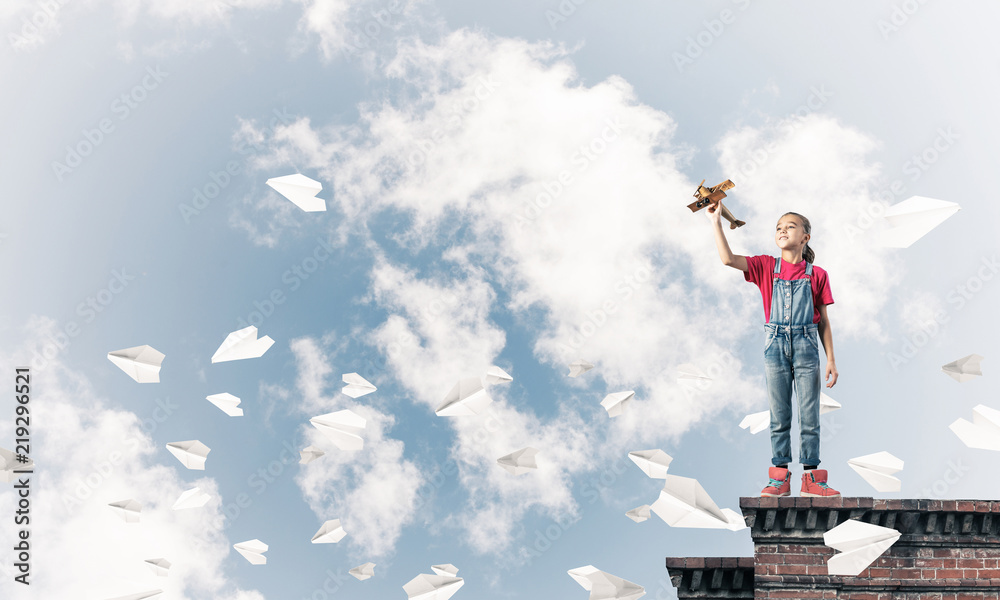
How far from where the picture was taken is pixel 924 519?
6.82 metres

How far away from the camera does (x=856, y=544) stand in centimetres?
637

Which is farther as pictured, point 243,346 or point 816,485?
point 243,346

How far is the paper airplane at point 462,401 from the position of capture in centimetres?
763

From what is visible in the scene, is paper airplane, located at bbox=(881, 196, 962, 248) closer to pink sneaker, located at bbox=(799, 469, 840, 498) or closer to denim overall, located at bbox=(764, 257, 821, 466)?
denim overall, located at bbox=(764, 257, 821, 466)

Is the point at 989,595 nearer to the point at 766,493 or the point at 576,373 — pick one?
the point at 766,493

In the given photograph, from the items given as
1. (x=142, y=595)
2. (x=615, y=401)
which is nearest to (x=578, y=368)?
(x=615, y=401)

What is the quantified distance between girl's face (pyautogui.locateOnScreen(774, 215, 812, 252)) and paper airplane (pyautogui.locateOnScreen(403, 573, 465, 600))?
16.8 ft

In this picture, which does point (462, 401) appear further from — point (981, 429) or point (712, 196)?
point (981, 429)

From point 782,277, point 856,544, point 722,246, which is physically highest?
point 722,246

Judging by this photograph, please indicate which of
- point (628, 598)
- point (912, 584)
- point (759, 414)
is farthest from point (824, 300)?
point (628, 598)

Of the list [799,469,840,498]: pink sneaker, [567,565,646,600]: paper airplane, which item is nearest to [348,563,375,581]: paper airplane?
[567,565,646,600]: paper airplane

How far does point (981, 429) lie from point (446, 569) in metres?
5.80

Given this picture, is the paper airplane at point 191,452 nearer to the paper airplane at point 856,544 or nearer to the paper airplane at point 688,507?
the paper airplane at point 688,507

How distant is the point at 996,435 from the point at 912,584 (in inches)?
67.7
